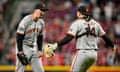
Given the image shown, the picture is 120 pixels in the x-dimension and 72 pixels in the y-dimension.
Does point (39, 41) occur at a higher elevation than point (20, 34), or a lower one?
lower

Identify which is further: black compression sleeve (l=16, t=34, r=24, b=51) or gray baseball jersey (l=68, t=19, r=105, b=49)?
black compression sleeve (l=16, t=34, r=24, b=51)

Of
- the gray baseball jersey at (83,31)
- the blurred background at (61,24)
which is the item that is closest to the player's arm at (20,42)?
the gray baseball jersey at (83,31)

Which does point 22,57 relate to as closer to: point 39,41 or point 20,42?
point 20,42

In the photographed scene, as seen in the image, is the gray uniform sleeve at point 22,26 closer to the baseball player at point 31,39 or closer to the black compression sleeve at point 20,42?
the baseball player at point 31,39

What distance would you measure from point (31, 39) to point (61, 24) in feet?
19.7

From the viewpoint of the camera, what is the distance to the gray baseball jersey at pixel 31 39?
1138 centimetres

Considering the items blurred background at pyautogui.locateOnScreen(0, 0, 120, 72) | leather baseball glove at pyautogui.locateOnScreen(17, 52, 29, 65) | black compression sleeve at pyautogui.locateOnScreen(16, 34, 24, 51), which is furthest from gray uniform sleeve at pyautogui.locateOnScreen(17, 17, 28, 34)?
blurred background at pyautogui.locateOnScreen(0, 0, 120, 72)

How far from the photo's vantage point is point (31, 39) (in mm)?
11617

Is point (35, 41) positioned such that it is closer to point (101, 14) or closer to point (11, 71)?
point (11, 71)

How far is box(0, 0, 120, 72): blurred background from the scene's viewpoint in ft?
53.5

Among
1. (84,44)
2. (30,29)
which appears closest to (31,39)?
(30,29)

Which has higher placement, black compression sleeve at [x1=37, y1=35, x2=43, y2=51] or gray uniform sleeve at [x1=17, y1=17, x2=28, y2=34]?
gray uniform sleeve at [x1=17, y1=17, x2=28, y2=34]

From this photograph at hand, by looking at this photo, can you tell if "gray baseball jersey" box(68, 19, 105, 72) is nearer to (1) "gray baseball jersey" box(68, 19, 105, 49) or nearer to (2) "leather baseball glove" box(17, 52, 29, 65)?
(1) "gray baseball jersey" box(68, 19, 105, 49)

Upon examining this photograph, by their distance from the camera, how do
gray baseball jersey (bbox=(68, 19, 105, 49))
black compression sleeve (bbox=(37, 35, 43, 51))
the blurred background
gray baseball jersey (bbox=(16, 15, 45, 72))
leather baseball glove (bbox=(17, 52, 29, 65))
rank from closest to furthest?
gray baseball jersey (bbox=(68, 19, 105, 49)) → leather baseball glove (bbox=(17, 52, 29, 65)) → gray baseball jersey (bbox=(16, 15, 45, 72)) → black compression sleeve (bbox=(37, 35, 43, 51)) → the blurred background
